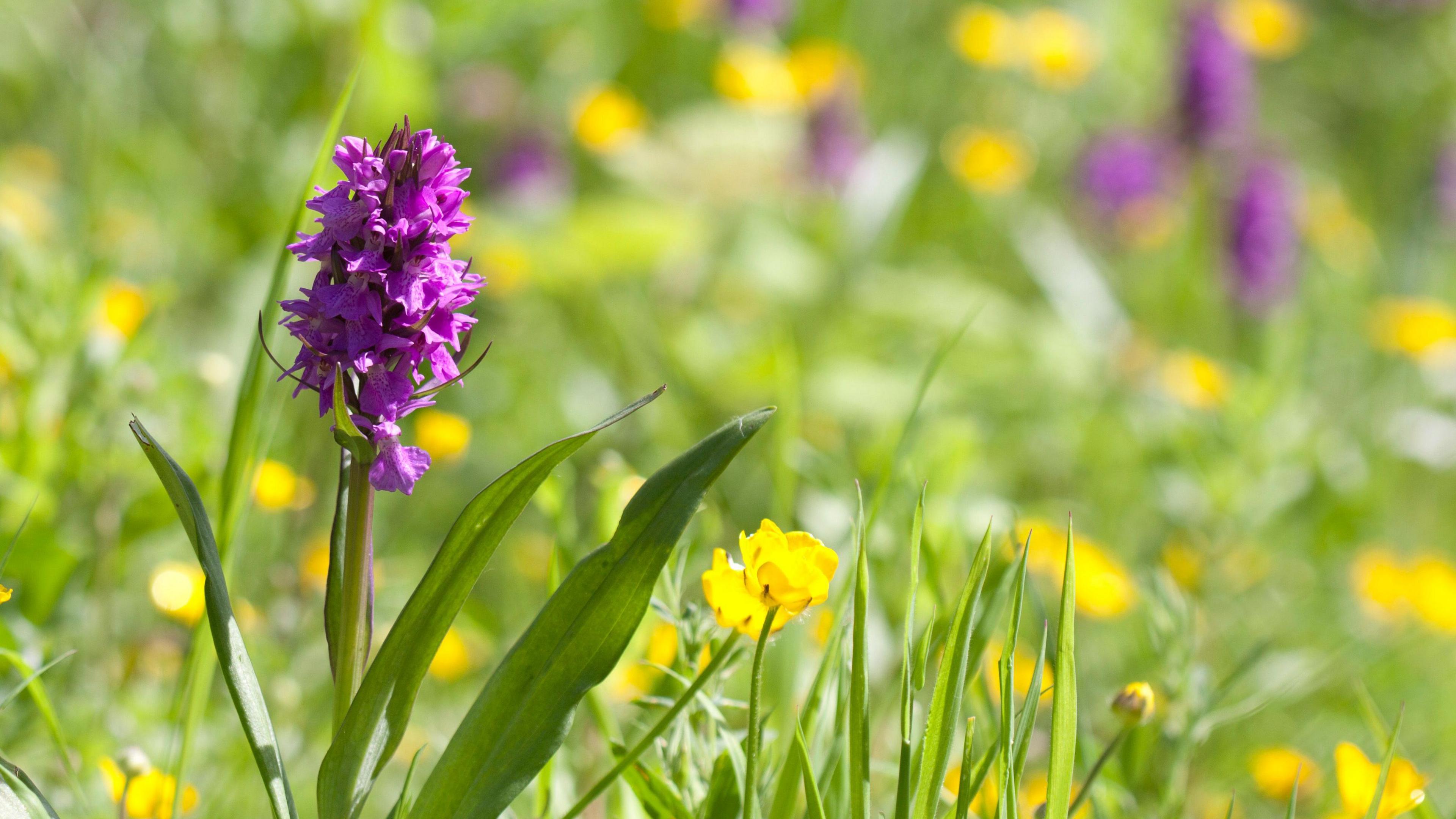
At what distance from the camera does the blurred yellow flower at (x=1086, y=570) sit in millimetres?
1506

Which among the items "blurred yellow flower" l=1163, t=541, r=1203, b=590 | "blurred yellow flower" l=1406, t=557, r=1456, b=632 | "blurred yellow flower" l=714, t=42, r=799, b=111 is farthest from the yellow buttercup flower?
"blurred yellow flower" l=714, t=42, r=799, b=111

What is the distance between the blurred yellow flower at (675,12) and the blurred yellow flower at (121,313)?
228cm

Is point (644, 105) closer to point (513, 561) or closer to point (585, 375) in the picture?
point (585, 375)

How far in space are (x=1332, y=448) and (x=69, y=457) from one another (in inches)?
91.0

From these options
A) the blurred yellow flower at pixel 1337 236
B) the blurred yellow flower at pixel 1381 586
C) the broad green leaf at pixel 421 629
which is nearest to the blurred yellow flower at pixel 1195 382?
the blurred yellow flower at pixel 1381 586

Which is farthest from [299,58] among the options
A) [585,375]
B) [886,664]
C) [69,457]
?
[886,664]

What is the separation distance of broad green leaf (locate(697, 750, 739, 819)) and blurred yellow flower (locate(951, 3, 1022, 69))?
9.49 feet

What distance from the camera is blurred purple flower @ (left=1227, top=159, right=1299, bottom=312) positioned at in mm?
2975

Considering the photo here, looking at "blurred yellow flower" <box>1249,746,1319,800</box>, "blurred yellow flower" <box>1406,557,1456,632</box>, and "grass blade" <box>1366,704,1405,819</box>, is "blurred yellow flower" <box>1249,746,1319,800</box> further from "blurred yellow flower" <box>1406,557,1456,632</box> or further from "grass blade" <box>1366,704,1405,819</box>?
"blurred yellow flower" <box>1406,557,1456,632</box>

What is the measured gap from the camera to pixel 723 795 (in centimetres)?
82

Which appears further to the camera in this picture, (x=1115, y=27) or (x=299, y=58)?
(x=1115, y=27)

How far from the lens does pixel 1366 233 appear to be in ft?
12.8

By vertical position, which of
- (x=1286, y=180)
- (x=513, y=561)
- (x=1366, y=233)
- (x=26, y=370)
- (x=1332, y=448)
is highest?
(x=26, y=370)

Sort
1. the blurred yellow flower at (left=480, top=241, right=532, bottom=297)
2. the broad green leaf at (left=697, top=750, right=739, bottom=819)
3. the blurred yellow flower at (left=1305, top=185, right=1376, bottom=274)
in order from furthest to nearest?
the blurred yellow flower at (left=1305, top=185, right=1376, bottom=274)
the blurred yellow flower at (left=480, top=241, right=532, bottom=297)
the broad green leaf at (left=697, top=750, right=739, bottom=819)
